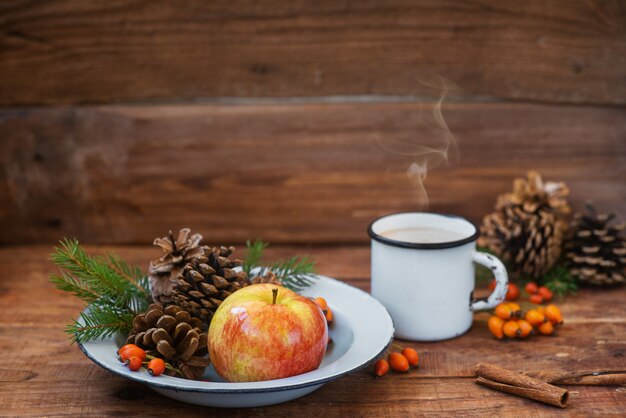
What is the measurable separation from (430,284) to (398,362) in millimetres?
124

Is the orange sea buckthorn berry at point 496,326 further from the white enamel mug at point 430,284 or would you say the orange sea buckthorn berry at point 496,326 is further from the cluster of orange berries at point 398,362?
the cluster of orange berries at point 398,362

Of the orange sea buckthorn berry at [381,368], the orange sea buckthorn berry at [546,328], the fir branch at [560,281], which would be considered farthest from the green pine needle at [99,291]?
the fir branch at [560,281]

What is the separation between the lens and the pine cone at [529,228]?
1.23m

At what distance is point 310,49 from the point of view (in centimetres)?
139

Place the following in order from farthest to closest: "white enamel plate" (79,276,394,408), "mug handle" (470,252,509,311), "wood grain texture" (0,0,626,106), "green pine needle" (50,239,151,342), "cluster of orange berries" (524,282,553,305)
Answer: "wood grain texture" (0,0,626,106)
"cluster of orange berries" (524,282,553,305)
"mug handle" (470,252,509,311)
"green pine needle" (50,239,151,342)
"white enamel plate" (79,276,394,408)

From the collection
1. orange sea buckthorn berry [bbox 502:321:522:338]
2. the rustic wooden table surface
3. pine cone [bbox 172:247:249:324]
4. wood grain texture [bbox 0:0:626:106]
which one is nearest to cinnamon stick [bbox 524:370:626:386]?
the rustic wooden table surface

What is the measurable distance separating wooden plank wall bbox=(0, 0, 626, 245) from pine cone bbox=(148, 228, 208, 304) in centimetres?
50

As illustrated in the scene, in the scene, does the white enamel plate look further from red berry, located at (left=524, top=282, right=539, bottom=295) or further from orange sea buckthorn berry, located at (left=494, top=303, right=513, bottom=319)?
red berry, located at (left=524, top=282, right=539, bottom=295)

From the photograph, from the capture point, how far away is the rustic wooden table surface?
2.76 feet

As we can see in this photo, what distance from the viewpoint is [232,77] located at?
1.41 metres

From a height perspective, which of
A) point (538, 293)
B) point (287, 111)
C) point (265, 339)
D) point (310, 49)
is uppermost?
point (310, 49)

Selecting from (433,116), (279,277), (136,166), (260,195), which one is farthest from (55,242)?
(433,116)

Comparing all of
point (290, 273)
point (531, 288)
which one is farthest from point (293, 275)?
point (531, 288)

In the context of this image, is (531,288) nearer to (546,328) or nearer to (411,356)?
(546,328)
